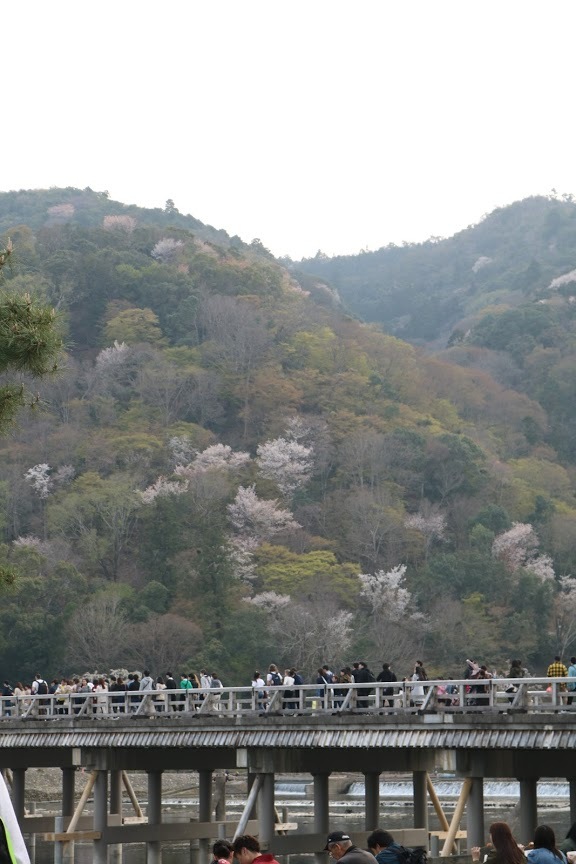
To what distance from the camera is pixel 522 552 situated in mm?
88250

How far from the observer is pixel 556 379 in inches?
4535

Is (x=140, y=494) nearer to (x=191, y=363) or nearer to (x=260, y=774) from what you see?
(x=191, y=363)

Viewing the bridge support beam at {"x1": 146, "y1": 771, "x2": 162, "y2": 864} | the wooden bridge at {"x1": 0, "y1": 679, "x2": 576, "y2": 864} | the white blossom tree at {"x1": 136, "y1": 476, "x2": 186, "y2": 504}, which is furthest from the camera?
the white blossom tree at {"x1": 136, "y1": 476, "x2": 186, "y2": 504}

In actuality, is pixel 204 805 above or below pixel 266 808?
below

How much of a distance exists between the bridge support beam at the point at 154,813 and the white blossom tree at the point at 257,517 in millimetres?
55191

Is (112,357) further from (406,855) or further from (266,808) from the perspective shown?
(406,855)

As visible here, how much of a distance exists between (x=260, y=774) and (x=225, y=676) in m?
46.6

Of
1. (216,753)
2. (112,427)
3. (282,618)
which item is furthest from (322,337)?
(216,753)

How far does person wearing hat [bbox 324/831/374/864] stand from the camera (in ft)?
31.9

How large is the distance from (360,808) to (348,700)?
3356 cm

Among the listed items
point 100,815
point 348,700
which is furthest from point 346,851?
point 100,815

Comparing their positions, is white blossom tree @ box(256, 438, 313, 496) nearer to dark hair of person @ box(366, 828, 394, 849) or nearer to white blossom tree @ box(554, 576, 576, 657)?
white blossom tree @ box(554, 576, 576, 657)

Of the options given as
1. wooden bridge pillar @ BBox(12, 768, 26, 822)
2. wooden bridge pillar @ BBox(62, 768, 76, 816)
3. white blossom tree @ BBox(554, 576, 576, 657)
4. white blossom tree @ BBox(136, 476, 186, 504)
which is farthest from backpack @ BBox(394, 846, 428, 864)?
white blossom tree @ BBox(136, 476, 186, 504)

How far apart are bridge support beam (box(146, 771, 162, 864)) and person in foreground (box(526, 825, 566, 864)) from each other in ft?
75.6
